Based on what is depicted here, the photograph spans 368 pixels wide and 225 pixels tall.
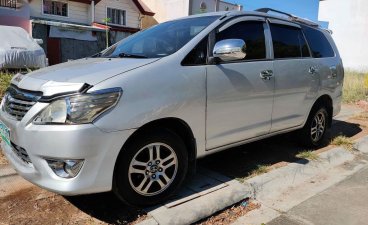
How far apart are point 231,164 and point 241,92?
1.12 m

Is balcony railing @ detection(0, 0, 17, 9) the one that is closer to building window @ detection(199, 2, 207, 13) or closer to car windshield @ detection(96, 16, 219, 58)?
building window @ detection(199, 2, 207, 13)

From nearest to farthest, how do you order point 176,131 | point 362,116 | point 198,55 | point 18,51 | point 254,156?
point 176,131, point 198,55, point 254,156, point 362,116, point 18,51

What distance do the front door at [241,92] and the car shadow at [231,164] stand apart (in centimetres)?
50

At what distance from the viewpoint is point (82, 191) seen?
2.93 meters

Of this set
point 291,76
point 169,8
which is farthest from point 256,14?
point 169,8

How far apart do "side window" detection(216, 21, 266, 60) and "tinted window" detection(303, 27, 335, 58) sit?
1177 mm

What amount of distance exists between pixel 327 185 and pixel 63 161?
300 centimetres

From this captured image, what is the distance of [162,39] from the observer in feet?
13.1

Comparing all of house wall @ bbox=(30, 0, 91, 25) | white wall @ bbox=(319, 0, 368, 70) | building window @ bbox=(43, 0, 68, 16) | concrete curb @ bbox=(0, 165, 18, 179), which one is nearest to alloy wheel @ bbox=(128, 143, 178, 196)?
concrete curb @ bbox=(0, 165, 18, 179)

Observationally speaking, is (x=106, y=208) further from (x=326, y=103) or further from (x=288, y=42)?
(x=326, y=103)

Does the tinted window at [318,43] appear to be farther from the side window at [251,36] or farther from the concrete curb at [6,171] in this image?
the concrete curb at [6,171]

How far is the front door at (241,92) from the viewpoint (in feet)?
12.2

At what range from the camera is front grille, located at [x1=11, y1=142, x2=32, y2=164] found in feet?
10.1

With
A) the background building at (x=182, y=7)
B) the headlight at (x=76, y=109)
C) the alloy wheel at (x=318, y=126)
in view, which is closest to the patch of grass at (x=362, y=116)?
the alloy wheel at (x=318, y=126)
